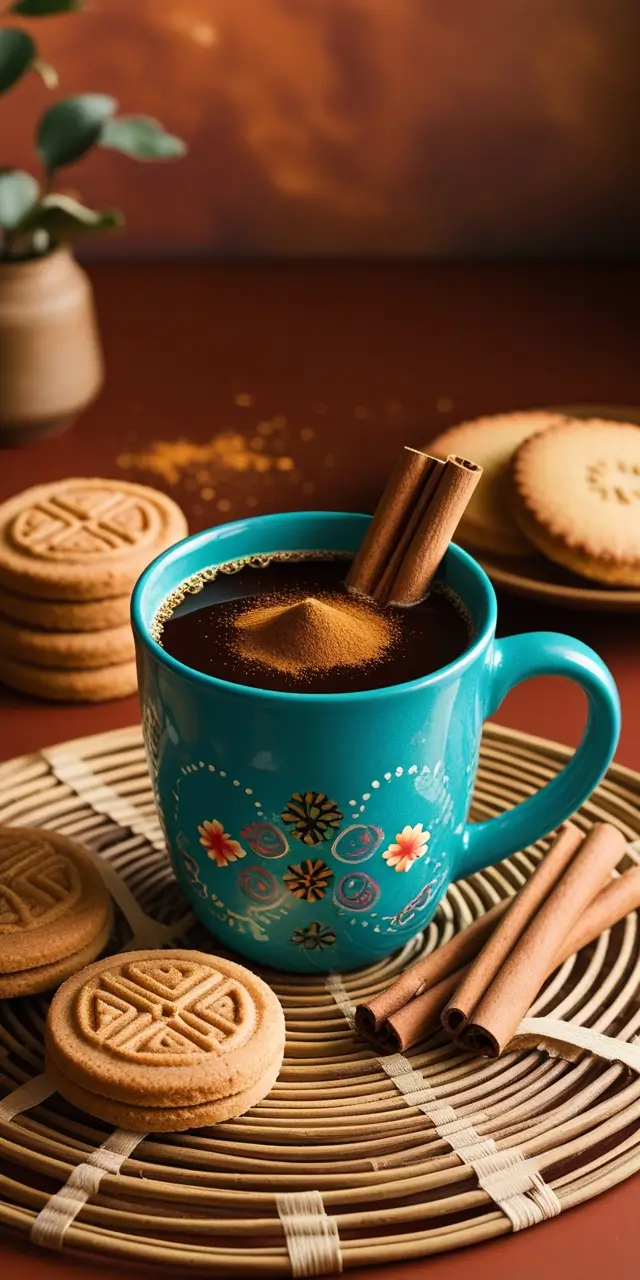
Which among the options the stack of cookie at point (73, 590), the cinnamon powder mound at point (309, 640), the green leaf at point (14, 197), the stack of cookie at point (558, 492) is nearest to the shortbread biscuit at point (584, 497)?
the stack of cookie at point (558, 492)

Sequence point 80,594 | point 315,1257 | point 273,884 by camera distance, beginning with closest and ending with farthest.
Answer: point 315,1257
point 273,884
point 80,594

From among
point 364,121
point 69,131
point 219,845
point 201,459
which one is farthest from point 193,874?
point 364,121

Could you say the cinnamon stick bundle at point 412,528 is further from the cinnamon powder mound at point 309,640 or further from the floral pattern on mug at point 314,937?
the floral pattern on mug at point 314,937

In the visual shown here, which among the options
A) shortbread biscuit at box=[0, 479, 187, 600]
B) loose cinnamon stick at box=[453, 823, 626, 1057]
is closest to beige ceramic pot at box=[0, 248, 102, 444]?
shortbread biscuit at box=[0, 479, 187, 600]

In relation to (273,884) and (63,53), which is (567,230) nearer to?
(63,53)

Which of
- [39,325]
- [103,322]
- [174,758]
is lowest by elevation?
[103,322]

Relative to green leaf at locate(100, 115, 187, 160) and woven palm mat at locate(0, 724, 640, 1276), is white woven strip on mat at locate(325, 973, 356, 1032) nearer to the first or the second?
woven palm mat at locate(0, 724, 640, 1276)

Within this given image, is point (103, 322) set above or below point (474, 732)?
below

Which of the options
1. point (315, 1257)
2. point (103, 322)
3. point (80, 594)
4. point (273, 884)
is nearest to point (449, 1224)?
point (315, 1257)
